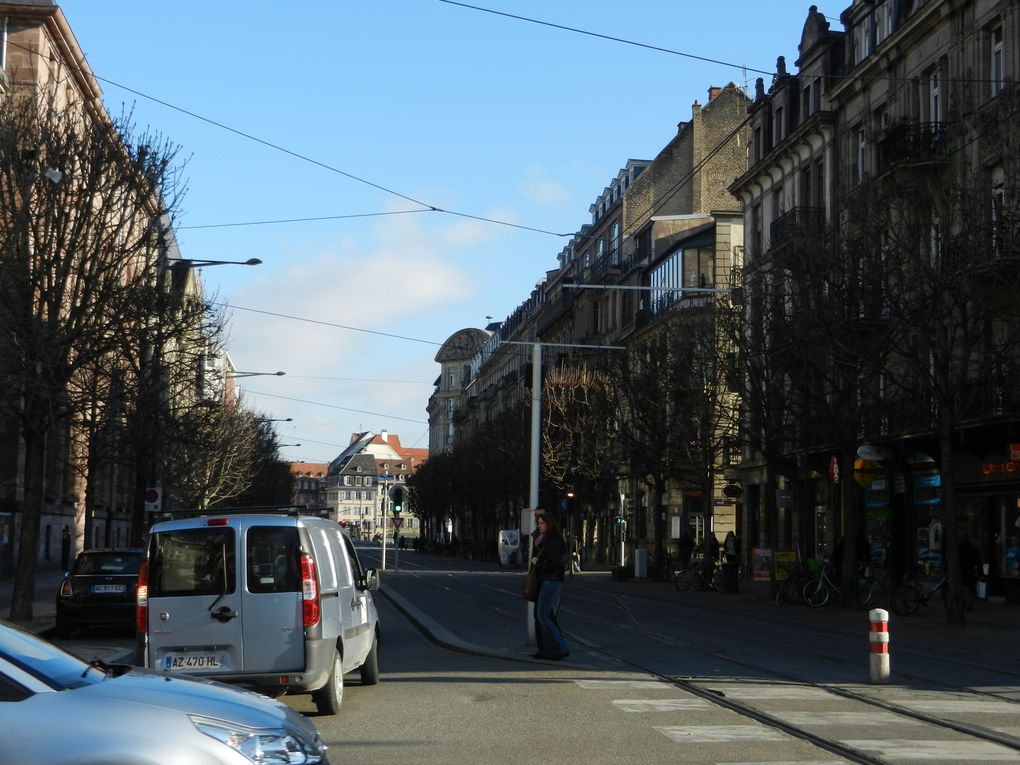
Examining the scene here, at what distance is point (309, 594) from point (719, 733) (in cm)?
362

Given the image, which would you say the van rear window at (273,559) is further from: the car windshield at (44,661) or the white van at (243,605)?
the car windshield at (44,661)

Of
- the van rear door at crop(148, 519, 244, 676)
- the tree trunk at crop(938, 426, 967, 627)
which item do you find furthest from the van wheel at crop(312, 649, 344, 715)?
the tree trunk at crop(938, 426, 967, 627)

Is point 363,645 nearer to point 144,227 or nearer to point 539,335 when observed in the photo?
point 144,227

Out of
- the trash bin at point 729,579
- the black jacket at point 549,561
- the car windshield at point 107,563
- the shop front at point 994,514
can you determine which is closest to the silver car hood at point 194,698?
the black jacket at point 549,561

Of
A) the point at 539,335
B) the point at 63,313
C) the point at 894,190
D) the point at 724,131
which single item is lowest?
the point at 63,313

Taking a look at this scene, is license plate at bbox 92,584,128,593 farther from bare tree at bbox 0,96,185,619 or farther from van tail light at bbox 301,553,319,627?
van tail light at bbox 301,553,319,627

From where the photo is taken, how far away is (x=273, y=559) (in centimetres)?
1255

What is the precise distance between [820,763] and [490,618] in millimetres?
18280

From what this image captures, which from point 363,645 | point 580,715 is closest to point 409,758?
point 580,715

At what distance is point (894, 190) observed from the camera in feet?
92.1

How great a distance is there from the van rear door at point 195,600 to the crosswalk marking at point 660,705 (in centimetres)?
350

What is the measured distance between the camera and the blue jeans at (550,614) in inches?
685

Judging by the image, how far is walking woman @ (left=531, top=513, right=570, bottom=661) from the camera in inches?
685

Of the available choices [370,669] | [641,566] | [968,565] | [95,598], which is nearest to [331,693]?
[370,669]
